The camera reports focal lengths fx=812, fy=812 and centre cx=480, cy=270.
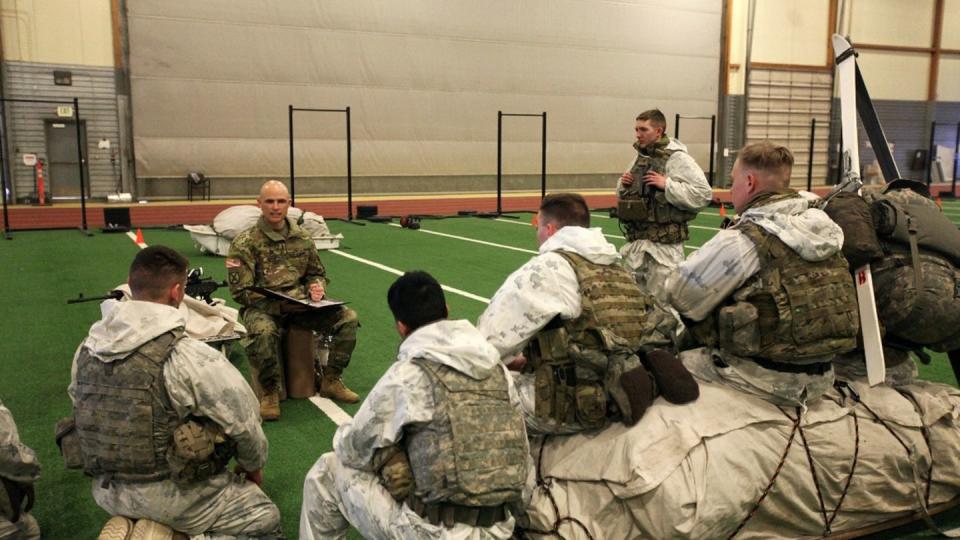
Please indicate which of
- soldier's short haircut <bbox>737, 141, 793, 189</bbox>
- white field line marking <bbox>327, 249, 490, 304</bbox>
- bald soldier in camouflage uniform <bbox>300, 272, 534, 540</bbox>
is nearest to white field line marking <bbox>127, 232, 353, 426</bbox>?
white field line marking <bbox>327, 249, 490, 304</bbox>

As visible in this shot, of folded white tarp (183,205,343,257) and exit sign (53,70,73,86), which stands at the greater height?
exit sign (53,70,73,86)

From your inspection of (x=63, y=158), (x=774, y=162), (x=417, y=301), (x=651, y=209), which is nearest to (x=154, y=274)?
(x=417, y=301)

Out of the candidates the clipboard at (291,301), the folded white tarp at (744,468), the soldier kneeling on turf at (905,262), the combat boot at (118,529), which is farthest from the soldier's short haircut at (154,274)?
the soldier kneeling on turf at (905,262)

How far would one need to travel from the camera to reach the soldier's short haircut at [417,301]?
2957mm

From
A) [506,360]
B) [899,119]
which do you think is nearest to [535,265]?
[506,360]

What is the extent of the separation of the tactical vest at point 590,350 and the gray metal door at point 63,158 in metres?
17.6

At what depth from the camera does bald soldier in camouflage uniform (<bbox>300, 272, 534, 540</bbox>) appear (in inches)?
111

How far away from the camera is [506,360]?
364 centimetres

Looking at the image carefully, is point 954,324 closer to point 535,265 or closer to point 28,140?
point 535,265

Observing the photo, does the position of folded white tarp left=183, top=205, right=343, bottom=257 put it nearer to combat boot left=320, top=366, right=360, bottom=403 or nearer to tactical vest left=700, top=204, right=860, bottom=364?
combat boot left=320, top=366, right=360, bottom=403

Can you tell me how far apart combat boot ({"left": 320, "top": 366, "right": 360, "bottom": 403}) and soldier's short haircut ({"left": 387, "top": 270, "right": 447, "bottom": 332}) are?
2940 mm

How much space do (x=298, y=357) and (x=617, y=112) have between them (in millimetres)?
19733

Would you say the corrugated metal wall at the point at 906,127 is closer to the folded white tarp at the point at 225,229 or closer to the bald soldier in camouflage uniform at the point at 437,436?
the folded white tarp at the point at 225,229

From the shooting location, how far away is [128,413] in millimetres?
3141
